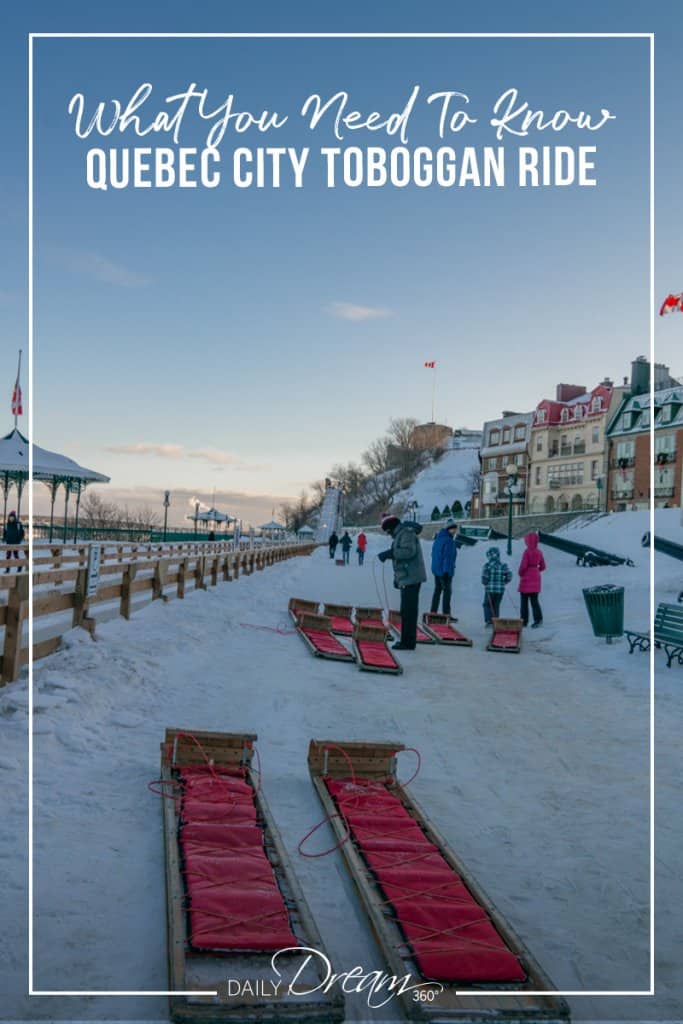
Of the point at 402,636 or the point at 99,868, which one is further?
the point at 402,636

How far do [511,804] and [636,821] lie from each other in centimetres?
83

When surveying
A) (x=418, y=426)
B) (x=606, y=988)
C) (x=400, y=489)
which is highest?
(x=418, y=426)

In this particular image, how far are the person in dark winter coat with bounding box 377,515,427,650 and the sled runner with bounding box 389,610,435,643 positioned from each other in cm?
81

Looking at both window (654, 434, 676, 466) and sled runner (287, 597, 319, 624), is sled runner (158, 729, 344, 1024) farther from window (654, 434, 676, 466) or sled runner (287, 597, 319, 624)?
window (654, 434, 676, 466)

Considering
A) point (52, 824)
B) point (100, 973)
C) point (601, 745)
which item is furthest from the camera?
point (601, 745)

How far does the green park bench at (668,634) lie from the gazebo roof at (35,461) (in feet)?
57.3

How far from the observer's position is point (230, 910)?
3691mm

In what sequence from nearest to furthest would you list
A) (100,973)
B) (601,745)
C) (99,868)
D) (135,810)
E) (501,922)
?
1. (100,973)
2. (501,922)
3. (99,868)
4. (135,810)
5. (601,745)

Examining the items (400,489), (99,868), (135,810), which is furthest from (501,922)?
(400,489)

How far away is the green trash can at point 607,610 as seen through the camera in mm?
12156

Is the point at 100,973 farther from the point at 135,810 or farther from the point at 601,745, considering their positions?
the point at 601,745

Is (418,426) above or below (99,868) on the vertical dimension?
above

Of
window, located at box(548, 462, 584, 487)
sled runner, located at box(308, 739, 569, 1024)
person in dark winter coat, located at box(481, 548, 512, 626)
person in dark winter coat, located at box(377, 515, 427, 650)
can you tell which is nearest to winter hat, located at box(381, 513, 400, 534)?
person in dark winter coat, located at box(377, 515, 427, 650)

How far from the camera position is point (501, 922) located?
3695 millimetres
